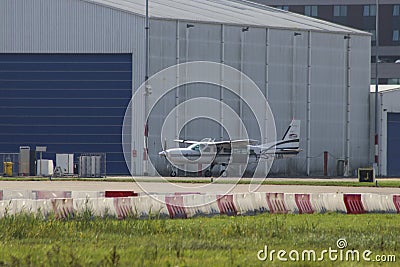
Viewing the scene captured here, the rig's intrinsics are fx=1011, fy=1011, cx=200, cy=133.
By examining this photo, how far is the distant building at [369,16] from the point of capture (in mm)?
113625

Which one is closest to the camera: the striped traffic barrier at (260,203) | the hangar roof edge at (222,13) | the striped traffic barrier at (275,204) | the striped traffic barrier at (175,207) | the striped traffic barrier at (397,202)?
the striped traffic barrier at (175,207)

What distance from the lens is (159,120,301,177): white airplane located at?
62.4 m

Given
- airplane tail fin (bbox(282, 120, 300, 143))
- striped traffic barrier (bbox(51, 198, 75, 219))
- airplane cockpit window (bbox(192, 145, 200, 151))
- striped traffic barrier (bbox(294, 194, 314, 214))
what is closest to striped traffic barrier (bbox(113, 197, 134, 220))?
striped traffic barrier (bbox(51, 198, 75, 219))

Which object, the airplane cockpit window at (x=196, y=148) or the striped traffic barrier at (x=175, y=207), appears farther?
the airplane cockpit window at (x=196, y=148)

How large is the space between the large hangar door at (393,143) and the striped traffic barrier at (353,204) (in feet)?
154

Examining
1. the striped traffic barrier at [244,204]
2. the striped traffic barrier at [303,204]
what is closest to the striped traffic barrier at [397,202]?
the striped traffic barrier at [303,204]

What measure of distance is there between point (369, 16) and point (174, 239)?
100587mm

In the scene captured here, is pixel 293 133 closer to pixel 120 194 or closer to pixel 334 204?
pixel 334 204

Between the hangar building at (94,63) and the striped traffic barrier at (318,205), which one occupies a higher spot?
the hangar building at (94,63)

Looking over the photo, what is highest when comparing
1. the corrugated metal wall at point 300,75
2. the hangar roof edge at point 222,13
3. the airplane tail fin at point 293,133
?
the hangar roof edge at point 222,13

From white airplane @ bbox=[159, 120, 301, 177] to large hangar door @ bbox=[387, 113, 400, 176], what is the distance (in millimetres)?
10114

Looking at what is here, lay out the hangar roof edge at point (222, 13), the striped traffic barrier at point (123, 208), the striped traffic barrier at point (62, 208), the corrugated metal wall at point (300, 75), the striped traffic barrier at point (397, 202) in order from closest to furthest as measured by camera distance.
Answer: the striped traffic barrier at point (62, 208) → the striped traffic barrier at point (123, 208) → the striped traffic barrier at point (397, 202) → the corrugated metal wall at point (300, 75) → the hangar roof edge at point (222, 13)

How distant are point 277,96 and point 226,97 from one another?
407cm

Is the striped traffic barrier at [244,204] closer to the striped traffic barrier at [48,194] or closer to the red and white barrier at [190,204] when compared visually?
the red and white barrier at [190,204]
